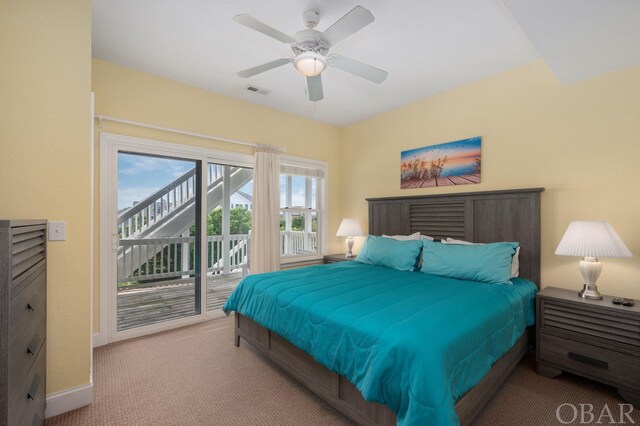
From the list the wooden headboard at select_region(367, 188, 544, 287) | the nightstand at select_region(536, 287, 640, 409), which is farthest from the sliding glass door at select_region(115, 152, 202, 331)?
the nightstand at select_region(536, 287, 640, 409)

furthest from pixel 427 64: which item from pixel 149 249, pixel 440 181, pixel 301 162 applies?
pixel 149 249

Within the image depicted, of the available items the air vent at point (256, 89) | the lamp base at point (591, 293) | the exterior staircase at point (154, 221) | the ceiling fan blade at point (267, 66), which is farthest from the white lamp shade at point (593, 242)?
the exterior staircase at point (154, 221)

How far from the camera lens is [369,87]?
3385 mm

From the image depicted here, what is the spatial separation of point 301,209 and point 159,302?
2.33 meters

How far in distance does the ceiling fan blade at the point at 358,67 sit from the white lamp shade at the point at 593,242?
76.8 inches

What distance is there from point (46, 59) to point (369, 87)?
2848 millimetres

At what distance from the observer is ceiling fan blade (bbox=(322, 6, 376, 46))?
1.65 m

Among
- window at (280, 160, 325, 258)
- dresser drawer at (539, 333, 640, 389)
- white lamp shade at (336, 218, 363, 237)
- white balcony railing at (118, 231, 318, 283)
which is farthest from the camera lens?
window at (280, 160, 325, 258)

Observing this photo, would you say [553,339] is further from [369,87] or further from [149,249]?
[149,249]

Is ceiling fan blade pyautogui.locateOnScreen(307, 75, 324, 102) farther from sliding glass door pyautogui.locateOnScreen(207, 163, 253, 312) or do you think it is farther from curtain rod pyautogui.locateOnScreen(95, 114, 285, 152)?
sliding glass door pyautogui.locateOnScreen(207, 163, 253, 312)

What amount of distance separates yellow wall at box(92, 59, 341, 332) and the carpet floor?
0.89 m

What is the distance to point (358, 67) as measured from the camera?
2236mm

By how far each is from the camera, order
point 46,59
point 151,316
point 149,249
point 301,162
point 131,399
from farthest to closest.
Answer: point 301,162, point 149,249, point 151,316, point 131,399, point 46,59

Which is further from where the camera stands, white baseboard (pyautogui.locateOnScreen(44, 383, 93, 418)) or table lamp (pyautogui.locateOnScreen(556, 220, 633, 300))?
table lamp (pyautogui.locateOnScreen(556, 220, 633, 300))
